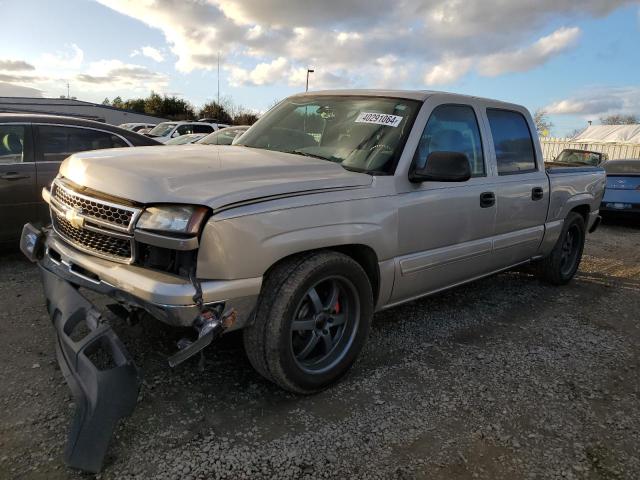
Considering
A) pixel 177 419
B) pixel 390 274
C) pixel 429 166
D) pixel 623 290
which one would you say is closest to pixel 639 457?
pixel 390 274

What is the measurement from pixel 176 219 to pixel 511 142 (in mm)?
3248

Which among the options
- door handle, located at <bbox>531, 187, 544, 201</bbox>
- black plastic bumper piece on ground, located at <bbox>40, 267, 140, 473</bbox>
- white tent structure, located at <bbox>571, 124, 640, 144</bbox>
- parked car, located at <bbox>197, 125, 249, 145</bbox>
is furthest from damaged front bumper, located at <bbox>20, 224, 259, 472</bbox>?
white tent structure, located at <bbox>571, 124, 640, 144</bbox>

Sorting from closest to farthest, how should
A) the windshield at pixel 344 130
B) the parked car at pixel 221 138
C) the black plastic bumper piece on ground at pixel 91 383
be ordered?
the black plastic bumper piece on ground at pixel 91 383 < the windshield at pixel 344 130 < the parked car at pixel 221 138

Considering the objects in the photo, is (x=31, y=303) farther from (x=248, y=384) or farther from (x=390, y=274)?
(x=390, y=274)

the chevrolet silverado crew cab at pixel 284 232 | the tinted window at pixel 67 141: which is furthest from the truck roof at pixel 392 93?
the tinted window at pixel 67 141

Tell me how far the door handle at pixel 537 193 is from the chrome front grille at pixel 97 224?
3.48m

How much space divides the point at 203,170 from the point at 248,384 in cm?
131

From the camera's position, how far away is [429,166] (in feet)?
10.5

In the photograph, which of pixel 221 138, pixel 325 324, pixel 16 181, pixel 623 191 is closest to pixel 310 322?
pixel 325 324

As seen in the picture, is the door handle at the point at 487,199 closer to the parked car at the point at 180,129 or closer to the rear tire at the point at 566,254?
the rear tire at the point at 566,254

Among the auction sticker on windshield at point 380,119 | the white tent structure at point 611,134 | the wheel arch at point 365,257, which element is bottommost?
the wheel arch at point 365,257

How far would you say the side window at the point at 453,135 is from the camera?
3.51 m

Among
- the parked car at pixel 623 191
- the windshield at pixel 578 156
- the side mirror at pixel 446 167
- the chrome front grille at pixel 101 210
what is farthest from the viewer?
the windshield at pixel 578 156

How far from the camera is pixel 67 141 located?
5.45 metres
